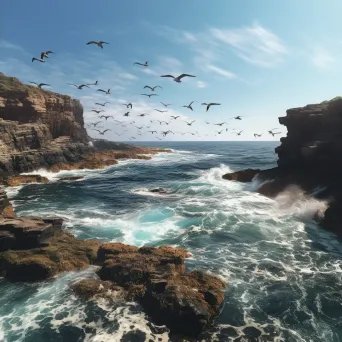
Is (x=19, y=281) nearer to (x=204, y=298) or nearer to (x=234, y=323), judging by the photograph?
(x=204, y=298)

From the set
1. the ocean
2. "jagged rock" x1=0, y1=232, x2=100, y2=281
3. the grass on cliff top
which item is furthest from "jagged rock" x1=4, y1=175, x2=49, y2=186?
"jagged rock" x1=0, y1=232, x2=100, y2=281

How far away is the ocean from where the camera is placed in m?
13.0

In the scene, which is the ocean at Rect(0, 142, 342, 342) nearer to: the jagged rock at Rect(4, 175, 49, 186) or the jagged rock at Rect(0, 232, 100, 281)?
the jagged rock at Rect(0, 232, 100, 281)

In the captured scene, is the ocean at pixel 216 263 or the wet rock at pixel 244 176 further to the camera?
the wet rock at pixel 244 176

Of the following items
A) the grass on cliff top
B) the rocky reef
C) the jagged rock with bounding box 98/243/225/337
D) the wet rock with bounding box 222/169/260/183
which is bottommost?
the jagged rock with bounding box 98/243/225/337

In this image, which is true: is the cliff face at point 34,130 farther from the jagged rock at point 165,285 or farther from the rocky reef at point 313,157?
the rocky reef at point 313,157

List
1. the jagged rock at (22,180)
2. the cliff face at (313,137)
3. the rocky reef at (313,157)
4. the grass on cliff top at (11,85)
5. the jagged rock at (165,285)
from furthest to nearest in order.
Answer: the grass on cliff top at (11,85) → the jagged rock at (22,180) → the cliff face at (313,137) → the rocky reef at (313,157) → the jagged rock at (165,285)

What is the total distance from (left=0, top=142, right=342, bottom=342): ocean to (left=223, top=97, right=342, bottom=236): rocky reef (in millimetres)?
1973

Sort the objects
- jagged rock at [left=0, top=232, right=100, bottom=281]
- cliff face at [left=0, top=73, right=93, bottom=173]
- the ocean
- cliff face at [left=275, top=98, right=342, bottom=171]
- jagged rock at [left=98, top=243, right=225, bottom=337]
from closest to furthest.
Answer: jagged rock at [left=98, top=243, right=225, bottom=337], the ocean, jagged rock at [left=0, top=232, right=100, bottom=281], cliff face at [left=275, top=98, right=342, bottom=171], cliff face at [left=0, top=73, right=93, bottom=173]

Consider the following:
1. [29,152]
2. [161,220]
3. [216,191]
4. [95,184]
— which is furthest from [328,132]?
[29,152]

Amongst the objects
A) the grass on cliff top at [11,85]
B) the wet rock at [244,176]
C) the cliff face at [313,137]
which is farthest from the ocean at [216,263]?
the grass on cliff top at [11,85]

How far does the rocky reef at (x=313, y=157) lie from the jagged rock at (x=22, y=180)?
35.5 metres

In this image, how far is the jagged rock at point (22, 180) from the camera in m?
45.6

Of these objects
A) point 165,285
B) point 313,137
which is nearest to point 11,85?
point 313,137
